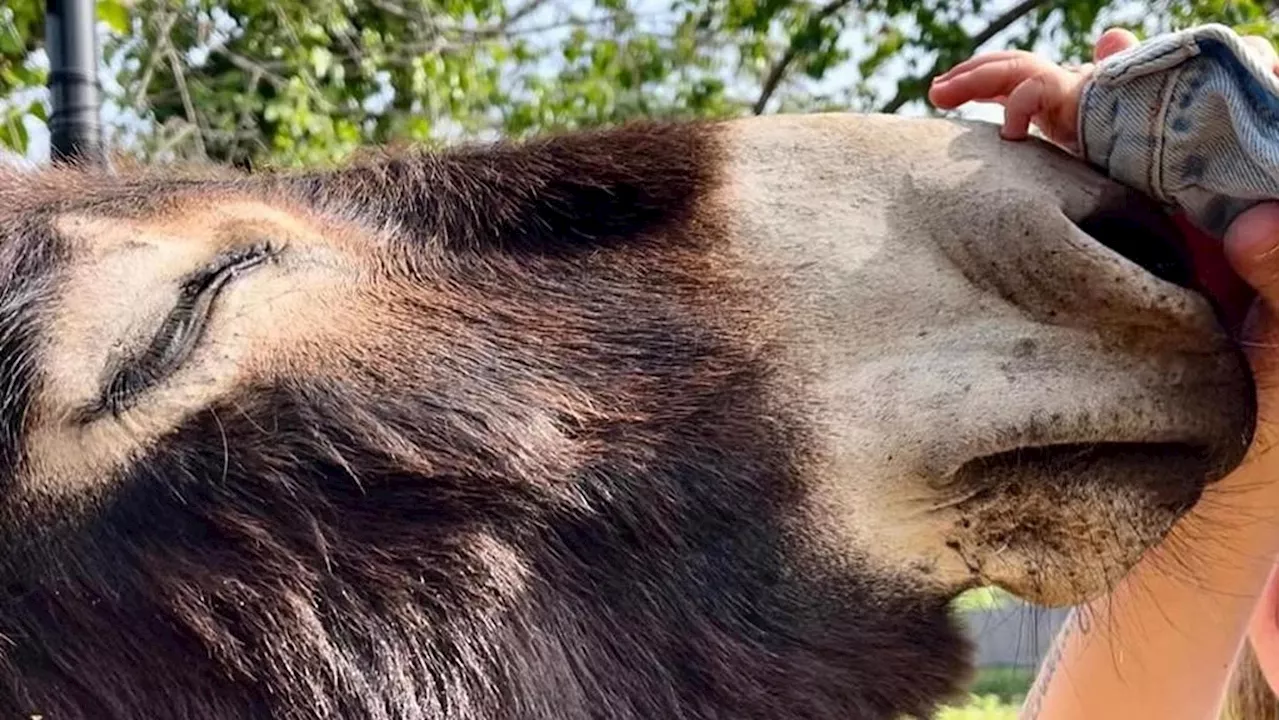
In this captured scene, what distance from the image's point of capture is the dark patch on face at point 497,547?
1.31m

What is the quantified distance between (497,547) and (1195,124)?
0.75m

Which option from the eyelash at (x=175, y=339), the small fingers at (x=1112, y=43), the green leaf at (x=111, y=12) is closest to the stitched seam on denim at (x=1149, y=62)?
the small fingers at (x=1112, y=43)

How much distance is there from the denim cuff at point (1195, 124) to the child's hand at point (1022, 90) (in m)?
0.06

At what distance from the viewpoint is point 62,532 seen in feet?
4.32

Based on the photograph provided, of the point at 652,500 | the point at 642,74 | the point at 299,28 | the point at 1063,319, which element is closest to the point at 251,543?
the point at 652,500

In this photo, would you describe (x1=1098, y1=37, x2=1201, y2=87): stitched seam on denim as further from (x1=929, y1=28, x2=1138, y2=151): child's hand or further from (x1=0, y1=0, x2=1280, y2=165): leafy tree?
(x1=0, y1=0, x2=1280, y2=165): leafy tree

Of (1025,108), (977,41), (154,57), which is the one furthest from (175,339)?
(977,41)

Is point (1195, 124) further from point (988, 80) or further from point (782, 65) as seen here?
point (782, 65)

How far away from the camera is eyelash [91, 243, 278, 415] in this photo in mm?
1315

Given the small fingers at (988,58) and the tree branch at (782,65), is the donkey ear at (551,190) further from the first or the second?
the tree branch at (782,65)

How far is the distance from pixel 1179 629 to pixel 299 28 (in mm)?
4969

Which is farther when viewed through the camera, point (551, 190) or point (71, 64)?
point (71, 64)

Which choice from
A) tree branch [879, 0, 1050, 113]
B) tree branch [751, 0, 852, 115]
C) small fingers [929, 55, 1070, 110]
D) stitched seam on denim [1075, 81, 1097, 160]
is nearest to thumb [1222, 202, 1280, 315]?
stitched seam on denim [1075, 81, 1097, 160]

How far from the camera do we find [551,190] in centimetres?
150
